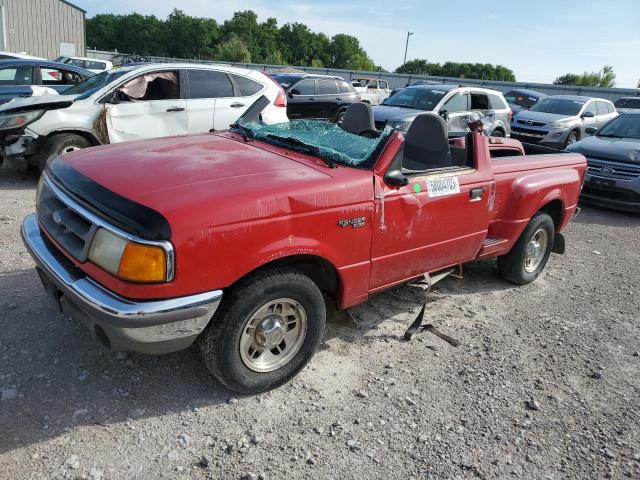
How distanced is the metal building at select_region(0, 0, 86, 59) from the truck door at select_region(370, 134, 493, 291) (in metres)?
26.4

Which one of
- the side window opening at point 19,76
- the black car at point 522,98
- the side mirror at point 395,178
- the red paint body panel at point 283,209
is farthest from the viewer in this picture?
the black car at point 522,98

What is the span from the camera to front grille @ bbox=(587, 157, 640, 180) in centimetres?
802

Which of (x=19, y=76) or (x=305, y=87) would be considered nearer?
(x=19, y=76)

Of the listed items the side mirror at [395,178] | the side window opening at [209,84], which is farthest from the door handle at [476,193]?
the side window opening at [209,84]

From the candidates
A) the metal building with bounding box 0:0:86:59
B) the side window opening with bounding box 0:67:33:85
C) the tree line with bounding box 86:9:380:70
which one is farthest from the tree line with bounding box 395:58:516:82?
the side window opening with bounding box 0:67:33:85

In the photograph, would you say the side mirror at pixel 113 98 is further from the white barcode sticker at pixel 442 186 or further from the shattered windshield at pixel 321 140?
the white barcode sticker at pixel 442 186

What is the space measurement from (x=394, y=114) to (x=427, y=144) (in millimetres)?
6594

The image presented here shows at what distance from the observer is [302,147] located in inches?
133

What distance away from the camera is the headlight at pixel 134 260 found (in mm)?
2303

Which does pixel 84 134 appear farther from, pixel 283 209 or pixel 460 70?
pixel 460 70

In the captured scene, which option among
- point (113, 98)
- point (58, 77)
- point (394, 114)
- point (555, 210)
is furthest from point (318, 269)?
point (58, 77)

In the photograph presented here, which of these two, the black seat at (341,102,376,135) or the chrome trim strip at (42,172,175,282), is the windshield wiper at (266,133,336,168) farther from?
the chrome trim strip at (42,172,175,282)

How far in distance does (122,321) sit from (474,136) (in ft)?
9.57

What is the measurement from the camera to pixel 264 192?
8.66 feet
